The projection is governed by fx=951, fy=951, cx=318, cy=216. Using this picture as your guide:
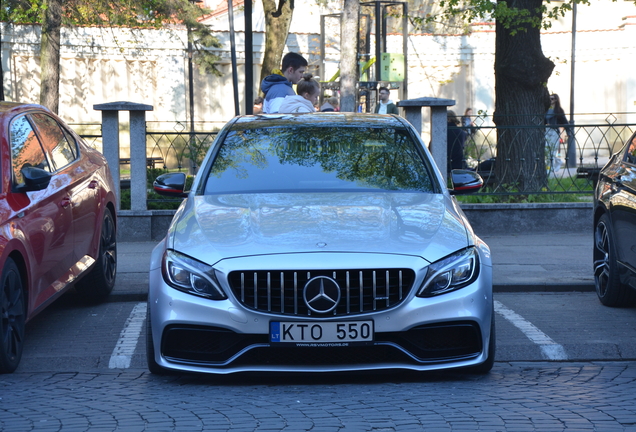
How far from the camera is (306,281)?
4.96m

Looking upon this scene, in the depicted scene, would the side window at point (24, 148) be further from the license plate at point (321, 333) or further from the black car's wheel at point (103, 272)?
the license plate at point (321, 333)

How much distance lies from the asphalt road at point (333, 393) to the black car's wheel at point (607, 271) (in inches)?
27.5

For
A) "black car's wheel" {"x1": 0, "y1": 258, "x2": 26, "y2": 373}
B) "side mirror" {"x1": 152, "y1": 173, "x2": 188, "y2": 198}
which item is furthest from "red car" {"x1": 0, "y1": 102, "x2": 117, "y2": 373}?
"side mirror" {"x1": 152, "y1": 173, "x2": 188, "y2": 198}

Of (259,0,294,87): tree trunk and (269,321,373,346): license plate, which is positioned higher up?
(259,0,294,87): tree trunk

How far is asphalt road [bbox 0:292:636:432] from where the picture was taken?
452 cm

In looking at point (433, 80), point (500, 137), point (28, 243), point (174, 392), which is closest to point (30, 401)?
point (174, 392)

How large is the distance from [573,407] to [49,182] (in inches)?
145

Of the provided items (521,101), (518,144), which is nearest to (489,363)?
(518,144)

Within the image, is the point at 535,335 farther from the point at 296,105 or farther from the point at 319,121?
the point at 296,105

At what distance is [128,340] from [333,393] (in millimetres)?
2160

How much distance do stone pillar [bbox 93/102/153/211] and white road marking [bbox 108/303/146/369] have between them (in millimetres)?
4265

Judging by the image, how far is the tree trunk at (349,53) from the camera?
15.0m

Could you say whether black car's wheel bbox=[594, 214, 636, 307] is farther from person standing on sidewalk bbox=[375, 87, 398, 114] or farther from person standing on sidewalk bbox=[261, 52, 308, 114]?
person standing on sidewalk bbox=[375, 87, 398, 114]

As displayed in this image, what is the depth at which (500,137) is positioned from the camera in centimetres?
1309
